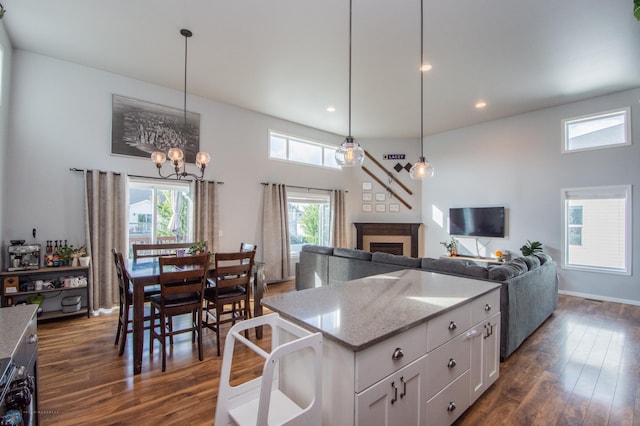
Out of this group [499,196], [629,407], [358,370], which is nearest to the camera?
[358,370]

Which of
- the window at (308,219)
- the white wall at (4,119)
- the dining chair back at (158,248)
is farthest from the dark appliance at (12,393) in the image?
the window at (308,219)

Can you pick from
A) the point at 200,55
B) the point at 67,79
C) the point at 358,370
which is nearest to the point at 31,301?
the point at 67,79

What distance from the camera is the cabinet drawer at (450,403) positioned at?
1674 millimetres

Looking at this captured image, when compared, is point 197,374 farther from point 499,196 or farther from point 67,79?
point 499,196

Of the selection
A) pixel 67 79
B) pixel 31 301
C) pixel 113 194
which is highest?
pixel 67 79

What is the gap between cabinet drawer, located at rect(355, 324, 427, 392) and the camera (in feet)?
4.10

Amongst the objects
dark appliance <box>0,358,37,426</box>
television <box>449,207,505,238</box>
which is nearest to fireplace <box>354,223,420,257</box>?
television <box>449,207,505,238</box>

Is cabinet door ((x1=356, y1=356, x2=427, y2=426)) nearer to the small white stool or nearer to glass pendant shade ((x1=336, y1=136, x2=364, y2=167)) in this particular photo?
the small white stool

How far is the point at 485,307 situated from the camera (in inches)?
84.4

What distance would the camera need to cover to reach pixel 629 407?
7.17ft

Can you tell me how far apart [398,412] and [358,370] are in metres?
0.44

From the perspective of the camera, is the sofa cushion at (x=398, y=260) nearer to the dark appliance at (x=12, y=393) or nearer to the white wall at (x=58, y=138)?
the dark appliance at (x=12, y=393)

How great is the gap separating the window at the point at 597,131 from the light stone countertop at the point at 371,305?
15.7 feet

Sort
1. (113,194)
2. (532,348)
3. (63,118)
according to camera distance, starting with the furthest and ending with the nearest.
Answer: (113,194) < (63,118) < (532,348)
